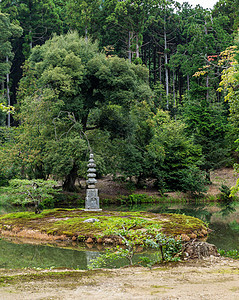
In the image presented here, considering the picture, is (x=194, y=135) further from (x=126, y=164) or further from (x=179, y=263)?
(x=179, y=263)

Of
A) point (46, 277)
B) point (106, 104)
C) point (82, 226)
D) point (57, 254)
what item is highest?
point (106, 104)

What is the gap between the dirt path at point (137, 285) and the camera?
390cm

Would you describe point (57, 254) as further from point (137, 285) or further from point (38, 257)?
point (137, 285)

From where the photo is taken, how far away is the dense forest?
17234 mm

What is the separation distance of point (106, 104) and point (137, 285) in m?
16.3

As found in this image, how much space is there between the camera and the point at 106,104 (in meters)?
20.0

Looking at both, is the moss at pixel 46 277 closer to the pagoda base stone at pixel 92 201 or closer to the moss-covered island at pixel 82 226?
the moss-covered island at pixel 82 226

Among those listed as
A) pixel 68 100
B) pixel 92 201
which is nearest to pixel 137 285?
pixel 92 201

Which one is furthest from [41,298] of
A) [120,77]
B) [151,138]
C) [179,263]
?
[151,138]

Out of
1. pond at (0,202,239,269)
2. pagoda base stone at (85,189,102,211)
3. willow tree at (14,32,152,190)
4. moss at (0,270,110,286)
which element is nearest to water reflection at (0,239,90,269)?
pond at (0,202,239,269)

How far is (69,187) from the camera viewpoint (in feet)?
66.4

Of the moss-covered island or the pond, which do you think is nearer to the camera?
the pond

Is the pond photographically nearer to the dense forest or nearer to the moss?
the moss

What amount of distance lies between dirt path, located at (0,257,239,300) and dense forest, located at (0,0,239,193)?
5367 millimetres
